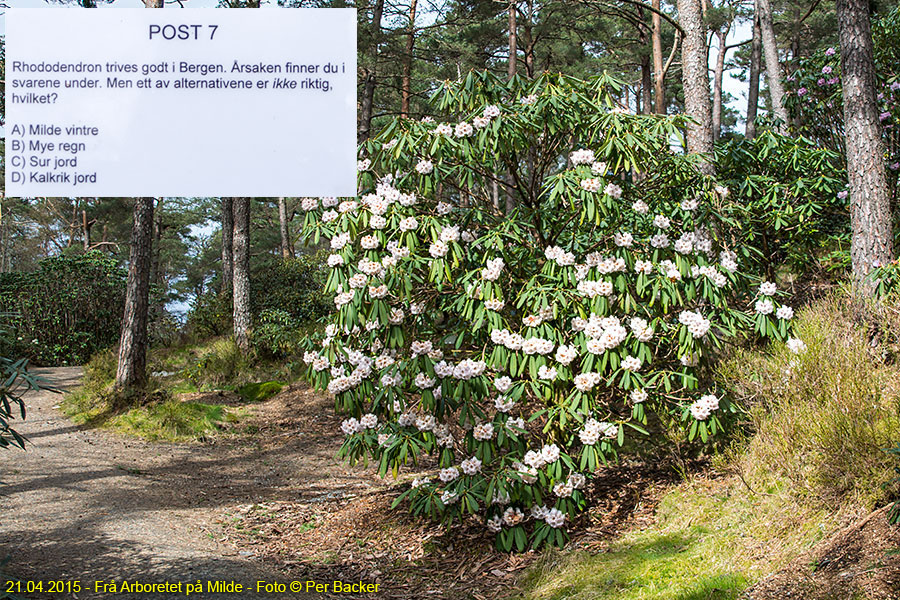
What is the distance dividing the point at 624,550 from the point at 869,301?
2.33 m

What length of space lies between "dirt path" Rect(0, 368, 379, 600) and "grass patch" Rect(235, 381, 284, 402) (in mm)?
482

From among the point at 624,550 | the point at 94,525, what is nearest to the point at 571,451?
the point at 624,550

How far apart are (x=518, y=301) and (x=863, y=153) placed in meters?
3.18

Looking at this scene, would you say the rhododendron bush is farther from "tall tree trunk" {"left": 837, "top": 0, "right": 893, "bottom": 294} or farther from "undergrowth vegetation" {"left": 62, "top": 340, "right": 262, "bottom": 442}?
"undergrowth vegetation" {"left": 62, "top": 340, "right": 262, "bottom": 442}

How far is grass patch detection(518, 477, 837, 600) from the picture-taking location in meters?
3.30

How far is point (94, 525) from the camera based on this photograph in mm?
4363

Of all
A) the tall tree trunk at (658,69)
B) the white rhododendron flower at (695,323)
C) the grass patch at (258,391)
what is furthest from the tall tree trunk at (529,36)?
the white rhododendron flower at (695,323)

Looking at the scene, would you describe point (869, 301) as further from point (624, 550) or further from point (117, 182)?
point (117, 182)

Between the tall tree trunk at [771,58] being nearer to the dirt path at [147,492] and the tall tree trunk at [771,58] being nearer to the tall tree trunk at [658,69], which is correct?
the tall tree trunk at [658,69]

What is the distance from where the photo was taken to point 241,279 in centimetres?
1081

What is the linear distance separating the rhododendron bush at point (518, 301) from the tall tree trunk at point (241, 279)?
6.53m

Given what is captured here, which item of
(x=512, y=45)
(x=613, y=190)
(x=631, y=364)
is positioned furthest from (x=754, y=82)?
(x=631, y=364)

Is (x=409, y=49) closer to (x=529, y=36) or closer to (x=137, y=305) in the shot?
(x=529, y=36)

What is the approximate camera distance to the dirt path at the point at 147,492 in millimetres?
3777
